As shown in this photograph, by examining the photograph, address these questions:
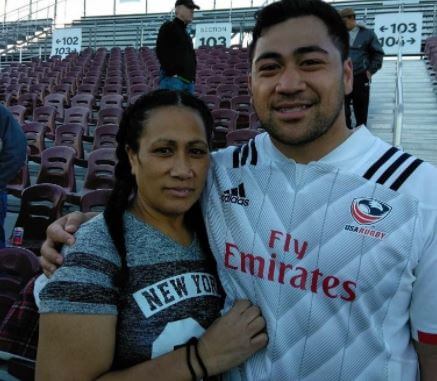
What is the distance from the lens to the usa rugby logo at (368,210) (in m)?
1.02

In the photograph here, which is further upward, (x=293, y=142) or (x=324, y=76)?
(x=324, y=76)

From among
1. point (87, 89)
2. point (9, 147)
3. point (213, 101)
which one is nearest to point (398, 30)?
point (213, 101)

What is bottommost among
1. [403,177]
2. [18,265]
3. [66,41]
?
[18,265]

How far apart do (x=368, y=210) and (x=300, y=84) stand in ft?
1.00

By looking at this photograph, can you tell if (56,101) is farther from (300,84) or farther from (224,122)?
(300,84)

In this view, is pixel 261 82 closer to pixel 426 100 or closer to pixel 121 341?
pixel 121 341

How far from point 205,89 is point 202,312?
7535 millimetres

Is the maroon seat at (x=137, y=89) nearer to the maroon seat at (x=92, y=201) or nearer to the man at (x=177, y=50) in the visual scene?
the man at (x=177, y=50)

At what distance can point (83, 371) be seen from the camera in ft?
3.31

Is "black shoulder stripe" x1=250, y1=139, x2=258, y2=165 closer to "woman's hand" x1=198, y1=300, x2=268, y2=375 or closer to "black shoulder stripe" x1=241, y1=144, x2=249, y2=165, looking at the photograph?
"black shoulder stripe" x1=241, y1=144, x2=249, y2=165

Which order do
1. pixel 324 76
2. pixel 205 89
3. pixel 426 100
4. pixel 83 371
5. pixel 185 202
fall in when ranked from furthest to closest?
pixel 205 89
pixel 426 100
pixel 185 202
pixel 324 76
pixel 83 371

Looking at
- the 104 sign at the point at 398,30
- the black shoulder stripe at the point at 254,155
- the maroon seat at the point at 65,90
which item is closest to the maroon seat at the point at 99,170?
the black shoulder stripe at the point at 254,155

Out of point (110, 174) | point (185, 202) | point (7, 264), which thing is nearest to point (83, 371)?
point (185, 202)

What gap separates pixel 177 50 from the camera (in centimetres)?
493
